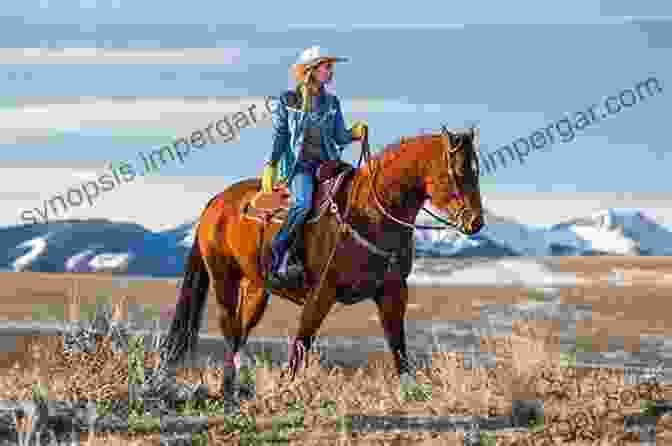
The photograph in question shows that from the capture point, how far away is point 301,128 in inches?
447

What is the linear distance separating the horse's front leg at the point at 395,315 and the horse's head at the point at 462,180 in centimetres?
92

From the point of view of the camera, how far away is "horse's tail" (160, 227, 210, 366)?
13.0 m

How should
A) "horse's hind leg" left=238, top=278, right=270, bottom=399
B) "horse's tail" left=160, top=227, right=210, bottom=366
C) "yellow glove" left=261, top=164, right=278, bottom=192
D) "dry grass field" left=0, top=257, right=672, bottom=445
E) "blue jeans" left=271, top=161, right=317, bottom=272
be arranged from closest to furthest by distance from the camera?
"dry grass field" left=0, top=257, right=672, bottom=445 → "blue jeans" left=271, top=161, right=317, bottom=272 → "yellow glove" left=261, top=164, right=278, bottom=192 → "horse's hind leg" left=238, top=278, right=270, bottom=399 → "horse's tail" left=160, top=227, right=210, bottom=366

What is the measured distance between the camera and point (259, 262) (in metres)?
11.9

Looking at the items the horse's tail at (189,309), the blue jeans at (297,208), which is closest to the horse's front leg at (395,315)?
the blue jeans at (297,208)

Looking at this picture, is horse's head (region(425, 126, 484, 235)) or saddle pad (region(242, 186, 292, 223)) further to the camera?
saddle pad (region(242, 186, 292, 223))

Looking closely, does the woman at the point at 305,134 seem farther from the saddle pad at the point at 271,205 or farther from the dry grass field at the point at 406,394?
the dry grass field at the point at 406,394

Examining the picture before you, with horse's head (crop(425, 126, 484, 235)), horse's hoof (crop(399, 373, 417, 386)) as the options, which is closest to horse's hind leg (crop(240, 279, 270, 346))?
horse's hoof (crop(399, 373, 417, 386))

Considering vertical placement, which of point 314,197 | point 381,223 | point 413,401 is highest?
point 314,197

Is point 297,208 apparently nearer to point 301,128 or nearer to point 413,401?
point 301,128

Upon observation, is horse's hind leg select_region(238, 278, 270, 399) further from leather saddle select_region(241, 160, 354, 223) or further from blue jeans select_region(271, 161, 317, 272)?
blue jeans select_region(271, 161, 317, 272)

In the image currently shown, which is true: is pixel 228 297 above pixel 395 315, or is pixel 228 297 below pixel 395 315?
above

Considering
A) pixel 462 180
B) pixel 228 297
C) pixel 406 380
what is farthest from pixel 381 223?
pixel 228 297

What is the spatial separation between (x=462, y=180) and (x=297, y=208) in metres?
1.65
